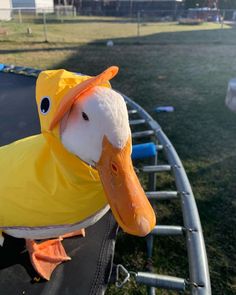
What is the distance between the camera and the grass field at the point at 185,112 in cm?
172

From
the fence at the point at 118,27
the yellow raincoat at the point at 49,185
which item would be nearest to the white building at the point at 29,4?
the fence at the point at 118,27

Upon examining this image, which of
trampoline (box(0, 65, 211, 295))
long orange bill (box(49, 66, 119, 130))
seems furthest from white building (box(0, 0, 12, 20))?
long orange bill (box(49, 66, 119, 130))

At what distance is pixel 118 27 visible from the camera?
12891 millimetres

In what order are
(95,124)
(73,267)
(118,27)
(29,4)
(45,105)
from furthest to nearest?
(29,4), (118,27), (73,267), (45,105), (95,124)

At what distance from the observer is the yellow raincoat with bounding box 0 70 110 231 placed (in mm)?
1003

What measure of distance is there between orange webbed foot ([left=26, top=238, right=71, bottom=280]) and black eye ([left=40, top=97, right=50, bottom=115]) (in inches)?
22.9

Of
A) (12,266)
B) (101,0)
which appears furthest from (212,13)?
(12,266)

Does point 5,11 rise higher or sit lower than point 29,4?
lower

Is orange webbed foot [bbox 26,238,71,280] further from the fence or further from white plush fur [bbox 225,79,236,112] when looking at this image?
the fence

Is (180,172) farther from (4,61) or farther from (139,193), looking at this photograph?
(4,61)

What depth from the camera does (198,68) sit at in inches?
225

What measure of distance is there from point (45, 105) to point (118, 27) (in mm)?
12730

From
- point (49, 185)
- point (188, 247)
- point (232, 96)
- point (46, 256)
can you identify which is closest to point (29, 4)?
point (232, 96)

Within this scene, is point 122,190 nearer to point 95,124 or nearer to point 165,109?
point 95,124
